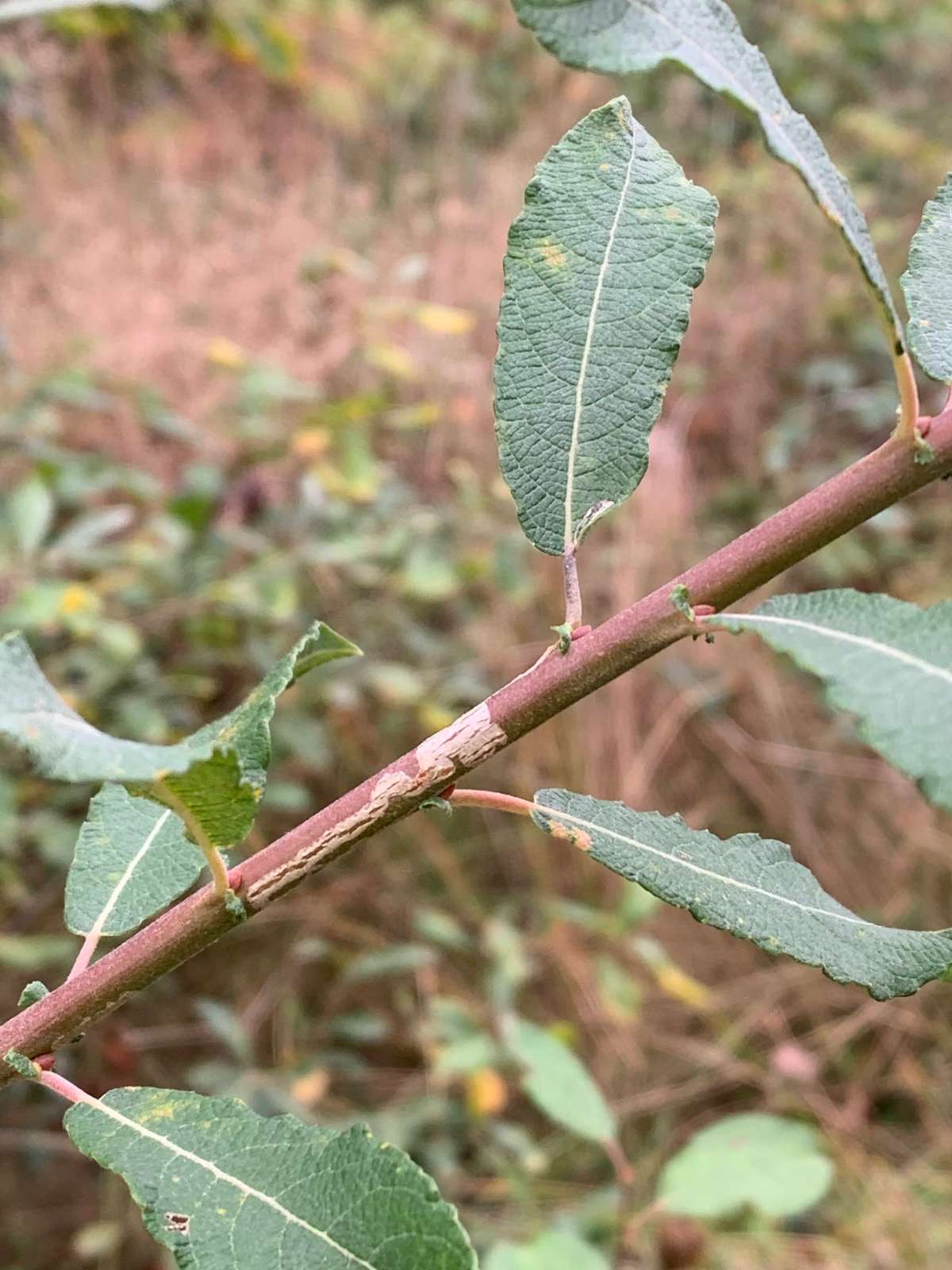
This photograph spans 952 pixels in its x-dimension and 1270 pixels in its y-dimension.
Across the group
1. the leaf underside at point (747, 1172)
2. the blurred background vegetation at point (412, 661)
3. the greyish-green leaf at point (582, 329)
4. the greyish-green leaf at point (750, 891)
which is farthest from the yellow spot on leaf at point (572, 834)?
the blurred background vegetation at point (412, 661)

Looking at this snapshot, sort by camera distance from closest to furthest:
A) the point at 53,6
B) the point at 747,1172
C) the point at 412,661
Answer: the point at 53,6 → the point at 747,1172 → the point at 412,661

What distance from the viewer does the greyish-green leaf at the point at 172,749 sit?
0.27 m

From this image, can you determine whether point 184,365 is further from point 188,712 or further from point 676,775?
point 676,775

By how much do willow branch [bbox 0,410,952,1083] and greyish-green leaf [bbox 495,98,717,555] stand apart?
7 centimetres

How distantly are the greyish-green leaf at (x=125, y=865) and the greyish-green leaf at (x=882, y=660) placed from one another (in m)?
0.26

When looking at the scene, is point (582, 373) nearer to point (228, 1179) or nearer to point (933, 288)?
point (933, 288)

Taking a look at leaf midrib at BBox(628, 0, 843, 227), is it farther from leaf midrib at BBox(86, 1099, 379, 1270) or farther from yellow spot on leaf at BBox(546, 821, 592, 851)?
leaf midrib at BBox(86, 1099, 379, 1270)

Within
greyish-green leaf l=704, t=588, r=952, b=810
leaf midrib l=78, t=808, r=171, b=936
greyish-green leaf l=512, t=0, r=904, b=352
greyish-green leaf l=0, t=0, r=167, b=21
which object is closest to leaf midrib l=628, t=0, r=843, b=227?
greyish-green leaf l=512, t=0, r=904, b=352

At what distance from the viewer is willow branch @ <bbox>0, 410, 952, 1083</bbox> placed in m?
0.33

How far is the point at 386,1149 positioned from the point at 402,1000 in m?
1.48

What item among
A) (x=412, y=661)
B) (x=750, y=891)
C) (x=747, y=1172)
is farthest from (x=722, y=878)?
(x=412, y=661)

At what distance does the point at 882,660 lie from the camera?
1.00 ft

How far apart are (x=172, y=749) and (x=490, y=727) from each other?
0.35ft

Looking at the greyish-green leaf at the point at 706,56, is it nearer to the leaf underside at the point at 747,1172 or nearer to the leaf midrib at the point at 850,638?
the leaf midrib at the point at 850,638
